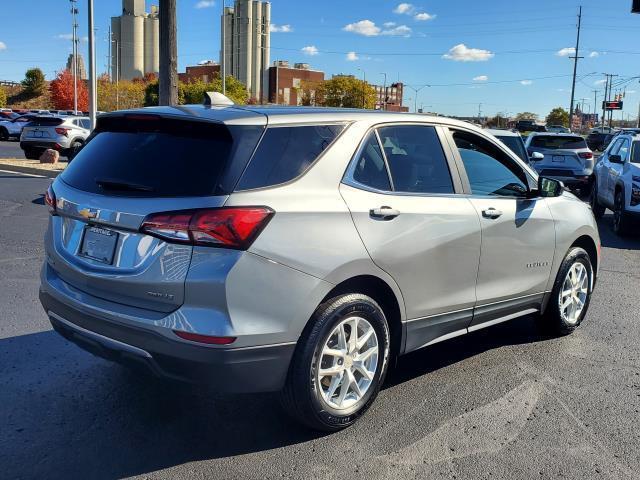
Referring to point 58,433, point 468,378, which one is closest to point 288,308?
point 58,433

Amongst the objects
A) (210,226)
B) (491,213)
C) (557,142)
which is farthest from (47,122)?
(210,226)

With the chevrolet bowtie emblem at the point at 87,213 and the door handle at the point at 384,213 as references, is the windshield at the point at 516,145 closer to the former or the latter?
the door handle at the point at 384,213

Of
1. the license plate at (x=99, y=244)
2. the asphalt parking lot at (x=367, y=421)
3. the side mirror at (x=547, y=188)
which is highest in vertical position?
the side mirror at (x=547, y=188)

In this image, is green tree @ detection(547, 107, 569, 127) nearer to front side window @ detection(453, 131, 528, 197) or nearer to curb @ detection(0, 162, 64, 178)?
curb @ detection(0, 162, 64, 178)

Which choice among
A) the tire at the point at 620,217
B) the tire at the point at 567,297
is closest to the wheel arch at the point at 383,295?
the tire at the point at 567,297

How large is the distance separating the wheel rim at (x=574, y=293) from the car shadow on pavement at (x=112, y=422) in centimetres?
277

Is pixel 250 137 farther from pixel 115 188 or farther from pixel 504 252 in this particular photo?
pixel 504 252

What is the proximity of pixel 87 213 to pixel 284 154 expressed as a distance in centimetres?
110

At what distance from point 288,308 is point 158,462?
1.04m

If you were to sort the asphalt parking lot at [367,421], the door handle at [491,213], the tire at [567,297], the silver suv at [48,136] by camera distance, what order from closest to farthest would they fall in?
1. the asphalt parking lot at [367,421]
2. the door handle at [491,213]
3. the tire at [567,297]
4. the silver suv at [48,136]

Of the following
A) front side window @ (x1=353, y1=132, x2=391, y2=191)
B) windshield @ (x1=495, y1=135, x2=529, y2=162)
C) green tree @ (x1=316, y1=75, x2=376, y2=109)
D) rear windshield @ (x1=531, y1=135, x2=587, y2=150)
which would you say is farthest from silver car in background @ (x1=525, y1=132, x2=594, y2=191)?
green tree @ (x1=316, y1=75, x2=376, y2=109)

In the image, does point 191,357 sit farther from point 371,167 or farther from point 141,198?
point 371,167

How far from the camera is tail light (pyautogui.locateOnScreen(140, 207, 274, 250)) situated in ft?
9.93

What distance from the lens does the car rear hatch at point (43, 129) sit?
23.1 m
